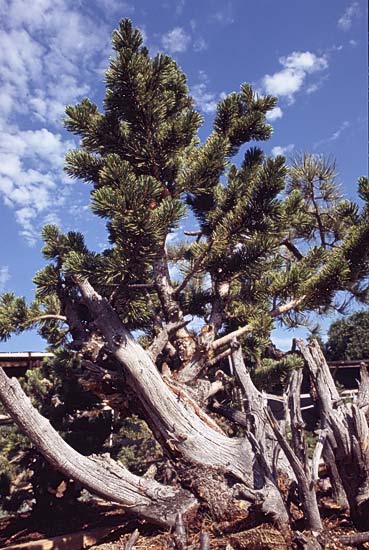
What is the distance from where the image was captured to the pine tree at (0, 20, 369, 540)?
3438 mm

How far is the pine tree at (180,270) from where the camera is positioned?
3438 millimetres

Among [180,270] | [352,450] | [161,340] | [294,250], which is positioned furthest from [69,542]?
[294,250]

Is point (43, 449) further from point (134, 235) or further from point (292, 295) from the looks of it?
point (292, 295)

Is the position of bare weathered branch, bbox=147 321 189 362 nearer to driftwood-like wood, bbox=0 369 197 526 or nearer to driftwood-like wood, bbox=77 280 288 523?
driftwood-like wood, bbox=77 280 288 523

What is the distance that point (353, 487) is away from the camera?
3.00 meters

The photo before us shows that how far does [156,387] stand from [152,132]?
2.79 metres

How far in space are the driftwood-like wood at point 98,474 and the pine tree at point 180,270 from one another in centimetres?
3

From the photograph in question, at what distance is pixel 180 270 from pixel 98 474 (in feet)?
9.86

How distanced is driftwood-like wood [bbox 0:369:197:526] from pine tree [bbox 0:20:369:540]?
25 millimetres

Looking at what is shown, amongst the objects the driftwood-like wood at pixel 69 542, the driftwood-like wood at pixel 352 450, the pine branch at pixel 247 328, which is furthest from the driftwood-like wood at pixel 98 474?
the pine branch at pixel 247 328

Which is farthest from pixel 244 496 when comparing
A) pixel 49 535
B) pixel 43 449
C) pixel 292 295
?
pixel 49 535

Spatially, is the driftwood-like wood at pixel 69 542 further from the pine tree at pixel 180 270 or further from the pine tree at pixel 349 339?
the pine tree at pixel 349 339

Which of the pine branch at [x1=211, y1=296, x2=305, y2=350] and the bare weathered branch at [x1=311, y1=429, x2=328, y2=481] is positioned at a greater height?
the pine branch at [x1=211, y1=296, x2=305, y2=350]

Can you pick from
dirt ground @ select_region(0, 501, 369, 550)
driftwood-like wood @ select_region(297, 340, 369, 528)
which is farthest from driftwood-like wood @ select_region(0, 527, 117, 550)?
driftwood-like wood @ select_region(297, 340, 369, 528)
